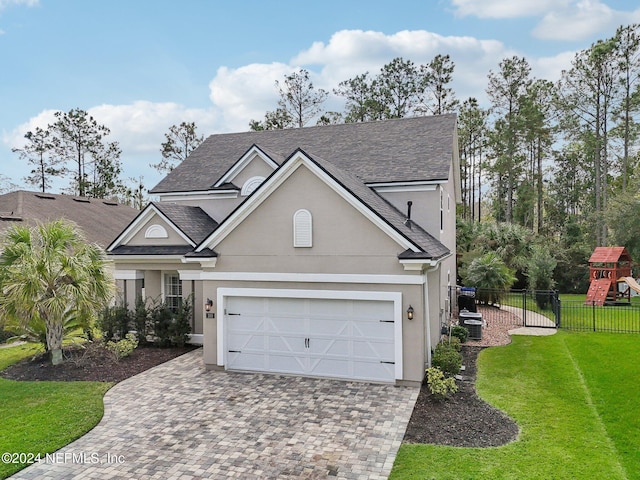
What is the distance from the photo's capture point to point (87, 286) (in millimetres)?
13508

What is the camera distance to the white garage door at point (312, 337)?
38.6 feet

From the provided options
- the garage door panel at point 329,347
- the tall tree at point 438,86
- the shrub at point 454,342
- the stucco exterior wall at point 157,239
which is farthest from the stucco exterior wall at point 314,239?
the tall tree at point 438,86

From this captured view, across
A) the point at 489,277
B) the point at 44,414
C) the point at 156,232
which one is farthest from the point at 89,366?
the point at 489,277

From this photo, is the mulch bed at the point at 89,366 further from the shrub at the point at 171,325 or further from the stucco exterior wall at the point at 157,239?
the stucco exterior wall at the point at 157,239

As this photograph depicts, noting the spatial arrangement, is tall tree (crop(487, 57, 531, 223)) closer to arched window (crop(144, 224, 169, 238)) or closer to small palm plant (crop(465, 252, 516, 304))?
small palm plant (crop(465, 252, 516, 304))

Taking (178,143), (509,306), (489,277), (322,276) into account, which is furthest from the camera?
(178,143)

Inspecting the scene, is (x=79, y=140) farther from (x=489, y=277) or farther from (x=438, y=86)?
(x=489, y=277)

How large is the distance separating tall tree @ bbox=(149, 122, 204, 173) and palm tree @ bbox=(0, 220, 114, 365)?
33.9 meters

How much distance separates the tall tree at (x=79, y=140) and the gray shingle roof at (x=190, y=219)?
29.3m

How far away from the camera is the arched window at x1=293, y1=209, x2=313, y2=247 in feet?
40.2

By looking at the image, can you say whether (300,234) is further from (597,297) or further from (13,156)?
(13,156)

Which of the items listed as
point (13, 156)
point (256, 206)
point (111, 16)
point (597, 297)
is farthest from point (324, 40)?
point (13, 156)

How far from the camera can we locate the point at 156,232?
16719 mm

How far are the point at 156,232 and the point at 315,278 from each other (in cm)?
769
